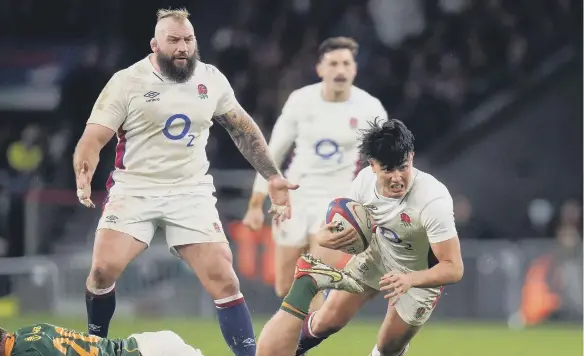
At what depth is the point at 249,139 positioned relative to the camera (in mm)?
8672

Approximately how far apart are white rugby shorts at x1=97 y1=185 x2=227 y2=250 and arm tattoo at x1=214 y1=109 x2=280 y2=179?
21.3 inches

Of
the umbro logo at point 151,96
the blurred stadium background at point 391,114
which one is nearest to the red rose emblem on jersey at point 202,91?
the umbro logo at point 151,96

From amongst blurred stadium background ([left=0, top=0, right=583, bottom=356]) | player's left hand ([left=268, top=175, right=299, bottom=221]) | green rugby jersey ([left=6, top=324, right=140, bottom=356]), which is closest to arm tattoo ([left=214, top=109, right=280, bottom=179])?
player's left hand ([left=268, top=175, right=299, bottom=221])

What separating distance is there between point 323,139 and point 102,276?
269 centimetres

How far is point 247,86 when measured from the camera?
18281 mm

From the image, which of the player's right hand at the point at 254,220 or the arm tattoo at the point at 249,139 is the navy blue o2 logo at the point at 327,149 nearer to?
the player's right hand at the point at 254,220

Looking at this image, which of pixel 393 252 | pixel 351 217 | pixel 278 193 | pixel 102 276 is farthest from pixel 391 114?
pixel 102 276

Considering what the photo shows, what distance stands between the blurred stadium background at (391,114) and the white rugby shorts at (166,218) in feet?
15.2

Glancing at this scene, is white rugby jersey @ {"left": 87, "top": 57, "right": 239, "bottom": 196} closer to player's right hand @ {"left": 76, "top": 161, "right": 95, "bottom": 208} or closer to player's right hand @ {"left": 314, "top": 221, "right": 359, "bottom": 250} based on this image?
player's right hand @ {"left": 76, "top": 161, "right": 95, "bottom": 208}

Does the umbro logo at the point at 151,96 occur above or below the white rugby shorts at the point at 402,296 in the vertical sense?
above

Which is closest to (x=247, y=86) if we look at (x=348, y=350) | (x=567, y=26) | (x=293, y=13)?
(x=293, y=13)

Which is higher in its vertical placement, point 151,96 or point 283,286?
point 151,96

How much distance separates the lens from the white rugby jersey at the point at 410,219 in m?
7.67

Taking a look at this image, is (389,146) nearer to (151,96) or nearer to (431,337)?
(151,96)
